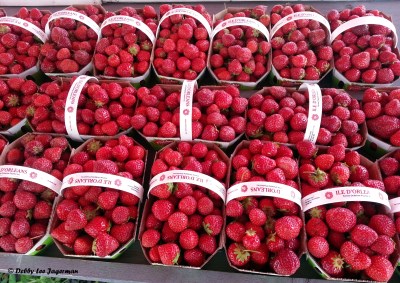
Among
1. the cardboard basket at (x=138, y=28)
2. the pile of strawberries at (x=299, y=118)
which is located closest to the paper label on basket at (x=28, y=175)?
the cardboard basket at (x=138, y=28)

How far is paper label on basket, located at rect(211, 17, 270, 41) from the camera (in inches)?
76.1

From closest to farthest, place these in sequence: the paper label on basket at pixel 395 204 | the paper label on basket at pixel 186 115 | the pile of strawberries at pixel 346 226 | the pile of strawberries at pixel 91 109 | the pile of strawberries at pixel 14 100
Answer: the pile of strawberries at pixel 346 226 → the paper label on basket at pixel 395 204 → the paper label on basket at pixel 186 115 → the pile of strawberries at pixel 91 109 → the pile of strawberries at pixel 14 100

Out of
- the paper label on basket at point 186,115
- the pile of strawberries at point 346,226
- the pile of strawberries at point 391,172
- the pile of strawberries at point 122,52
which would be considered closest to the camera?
the pile of strawberries at point 346,226

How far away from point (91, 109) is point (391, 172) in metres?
1.49

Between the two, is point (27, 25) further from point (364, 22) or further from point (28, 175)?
point (364, 22)

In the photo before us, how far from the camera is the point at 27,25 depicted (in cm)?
206

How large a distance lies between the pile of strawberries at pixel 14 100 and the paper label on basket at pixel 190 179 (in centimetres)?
94

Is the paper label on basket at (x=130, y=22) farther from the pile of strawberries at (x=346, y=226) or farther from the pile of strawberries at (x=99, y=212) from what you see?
the pile of strawberries at (x=346, y=226)

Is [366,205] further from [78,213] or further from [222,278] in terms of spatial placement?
[78,213]

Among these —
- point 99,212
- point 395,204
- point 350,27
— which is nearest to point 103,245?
point 99,212

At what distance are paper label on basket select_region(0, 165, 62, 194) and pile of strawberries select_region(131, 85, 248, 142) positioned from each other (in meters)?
0.46

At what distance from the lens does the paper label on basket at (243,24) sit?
1.93 meters

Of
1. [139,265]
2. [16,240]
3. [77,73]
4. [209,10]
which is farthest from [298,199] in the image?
[209,10]

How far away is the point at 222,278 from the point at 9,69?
172cm
